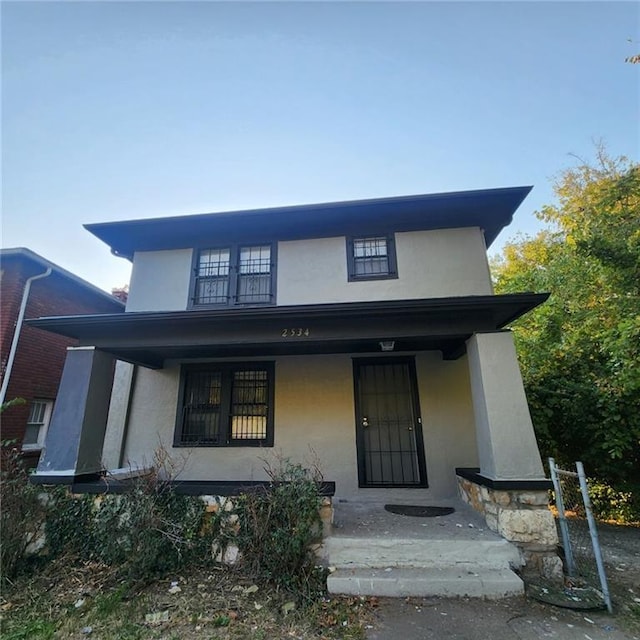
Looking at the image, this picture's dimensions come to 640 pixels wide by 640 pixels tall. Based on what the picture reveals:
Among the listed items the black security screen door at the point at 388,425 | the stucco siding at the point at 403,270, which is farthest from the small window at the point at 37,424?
the black security screen door at the point at 388,425

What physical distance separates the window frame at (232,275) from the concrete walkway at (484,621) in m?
4.62

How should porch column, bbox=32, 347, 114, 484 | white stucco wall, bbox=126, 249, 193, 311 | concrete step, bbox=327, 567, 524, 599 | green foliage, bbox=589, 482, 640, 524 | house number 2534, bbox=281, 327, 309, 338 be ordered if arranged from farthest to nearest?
white stucco wall, bbox=126, 249, 193, 311
green foliage, bbox=589, 482, 640, 524
house number 2534, bbox=281, 327, 309, 338
porch column, bbox=32, 347, 114, 484
concrete step, bbox=327, 567, 524, 599

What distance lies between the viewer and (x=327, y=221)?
A: 245 inches

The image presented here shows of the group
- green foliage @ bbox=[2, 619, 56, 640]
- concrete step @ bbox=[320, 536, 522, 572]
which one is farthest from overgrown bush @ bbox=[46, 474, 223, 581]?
concrete step @ bbox=[320, 536, 522, 572]

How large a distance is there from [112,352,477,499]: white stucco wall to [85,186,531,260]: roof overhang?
8.26 feet

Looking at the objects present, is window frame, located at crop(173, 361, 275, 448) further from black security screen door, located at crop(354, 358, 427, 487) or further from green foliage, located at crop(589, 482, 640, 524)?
green foliage, located at crop(589, 482, 640, 524)

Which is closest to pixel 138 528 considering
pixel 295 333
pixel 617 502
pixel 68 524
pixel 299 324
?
pixel 68 524

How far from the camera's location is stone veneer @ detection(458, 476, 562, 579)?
346 cm

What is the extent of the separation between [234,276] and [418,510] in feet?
16.6

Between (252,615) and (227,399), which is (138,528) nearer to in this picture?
(252,615)

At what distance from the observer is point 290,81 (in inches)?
252

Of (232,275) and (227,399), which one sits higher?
(232,275)

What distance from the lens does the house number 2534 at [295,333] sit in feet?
15.3

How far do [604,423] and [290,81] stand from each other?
8518 mm
